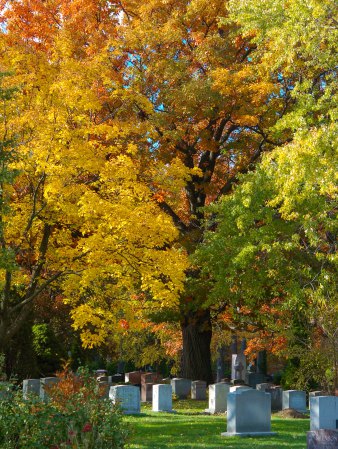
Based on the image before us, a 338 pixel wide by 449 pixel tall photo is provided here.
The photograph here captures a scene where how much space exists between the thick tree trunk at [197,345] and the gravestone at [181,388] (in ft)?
4.69

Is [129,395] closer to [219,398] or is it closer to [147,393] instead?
[219,398]

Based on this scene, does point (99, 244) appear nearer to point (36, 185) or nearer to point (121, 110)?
point (36, 185)

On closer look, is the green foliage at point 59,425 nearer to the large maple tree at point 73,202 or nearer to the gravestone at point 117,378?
the large maple tree at point 73,202

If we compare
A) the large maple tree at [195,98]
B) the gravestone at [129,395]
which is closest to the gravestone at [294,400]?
the large maple tree at [195,98]

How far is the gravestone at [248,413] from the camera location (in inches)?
671

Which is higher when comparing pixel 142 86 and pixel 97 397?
pixel 142 86

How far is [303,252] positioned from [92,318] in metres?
9.02

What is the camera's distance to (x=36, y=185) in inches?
757

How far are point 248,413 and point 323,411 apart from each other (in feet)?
5.48

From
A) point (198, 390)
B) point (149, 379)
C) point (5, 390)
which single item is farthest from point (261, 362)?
point (5, 390)

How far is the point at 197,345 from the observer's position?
96.9 feet

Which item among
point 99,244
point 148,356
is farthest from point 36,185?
point 148,356

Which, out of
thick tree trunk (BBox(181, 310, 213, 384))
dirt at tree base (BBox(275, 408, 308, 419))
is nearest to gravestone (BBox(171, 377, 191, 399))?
thick tree trunk (BBox(181, 310, 213, 384))

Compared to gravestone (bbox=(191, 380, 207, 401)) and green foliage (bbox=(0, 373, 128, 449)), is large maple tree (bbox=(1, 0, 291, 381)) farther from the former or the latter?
green foliage (bbox=(0, 373, 128, 449))
